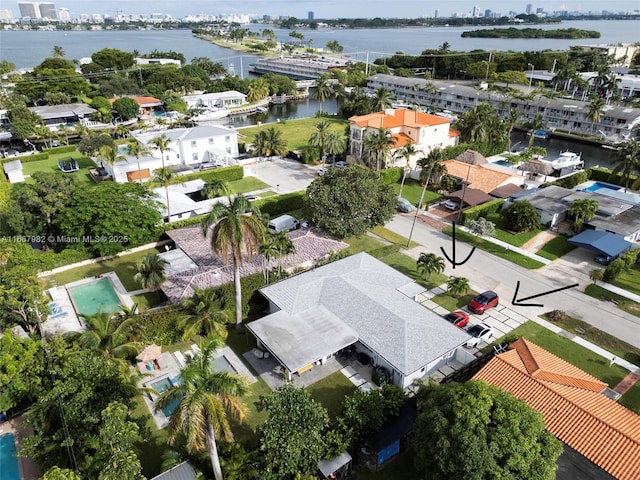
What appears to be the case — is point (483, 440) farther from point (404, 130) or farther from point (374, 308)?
point (404, 130)

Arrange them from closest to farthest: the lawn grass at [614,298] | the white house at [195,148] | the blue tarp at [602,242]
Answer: the lawn grass at [614,298]
the blue tarp at [602,242]
the white house at [195,148]

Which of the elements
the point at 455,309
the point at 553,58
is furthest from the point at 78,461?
the point at 553,58

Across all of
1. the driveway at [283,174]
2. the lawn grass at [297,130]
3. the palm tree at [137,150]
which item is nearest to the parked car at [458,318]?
the driveway at [283,174]

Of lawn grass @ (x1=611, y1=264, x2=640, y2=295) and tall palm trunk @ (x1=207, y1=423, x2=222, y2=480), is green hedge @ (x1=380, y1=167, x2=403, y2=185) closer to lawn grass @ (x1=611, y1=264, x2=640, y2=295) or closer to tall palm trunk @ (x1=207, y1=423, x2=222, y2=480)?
lawn grass @ (x1=611, y1=264, x2=640, y2=295)

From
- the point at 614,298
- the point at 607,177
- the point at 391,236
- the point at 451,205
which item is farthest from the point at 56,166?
the point at 607,177

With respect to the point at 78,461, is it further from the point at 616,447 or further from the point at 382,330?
the point at 616,447

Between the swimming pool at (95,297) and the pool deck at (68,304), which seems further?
the swimming pool at (95,297)

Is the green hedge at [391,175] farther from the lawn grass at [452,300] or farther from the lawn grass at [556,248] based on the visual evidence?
the lawn grass at [452,300]
